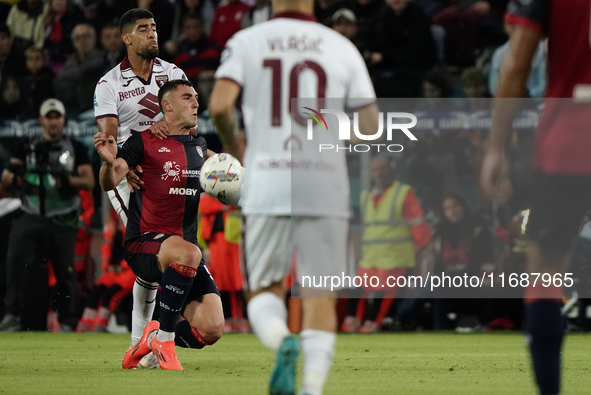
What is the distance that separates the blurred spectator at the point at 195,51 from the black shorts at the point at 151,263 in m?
6.18

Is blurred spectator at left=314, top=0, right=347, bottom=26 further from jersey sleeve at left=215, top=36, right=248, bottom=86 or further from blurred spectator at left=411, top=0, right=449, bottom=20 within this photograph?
jersey sleeve at left=215, top=36, right=248, bottom=86

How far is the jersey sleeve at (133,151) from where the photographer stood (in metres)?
6.97

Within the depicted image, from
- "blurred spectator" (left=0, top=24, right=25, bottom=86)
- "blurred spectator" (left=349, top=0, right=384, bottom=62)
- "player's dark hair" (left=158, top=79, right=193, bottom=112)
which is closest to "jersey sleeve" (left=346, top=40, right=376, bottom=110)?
"player's dark hair" (left=158, top=79, right=193, bottom=112)

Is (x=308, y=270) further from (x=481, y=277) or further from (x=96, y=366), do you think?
(x=481, y=277)

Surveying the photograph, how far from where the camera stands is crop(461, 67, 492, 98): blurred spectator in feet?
38.2

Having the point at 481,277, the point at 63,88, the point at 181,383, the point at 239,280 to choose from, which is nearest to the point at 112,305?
the point at 239,280

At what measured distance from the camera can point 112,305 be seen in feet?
38.3

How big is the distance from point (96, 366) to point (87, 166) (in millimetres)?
4540

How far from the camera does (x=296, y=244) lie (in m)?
4.34

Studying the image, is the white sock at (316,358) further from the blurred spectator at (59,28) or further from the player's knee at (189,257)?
the blurred spectator at (59,28)

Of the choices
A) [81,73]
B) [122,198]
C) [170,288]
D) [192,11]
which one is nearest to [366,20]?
[192,11]

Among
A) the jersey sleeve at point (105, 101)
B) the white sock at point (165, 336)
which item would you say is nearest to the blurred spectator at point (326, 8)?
the jersey sleeve at point (105, 101)

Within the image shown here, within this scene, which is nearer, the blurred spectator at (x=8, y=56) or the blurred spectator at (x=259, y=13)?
the blurred spectator at (x=259, y=13)

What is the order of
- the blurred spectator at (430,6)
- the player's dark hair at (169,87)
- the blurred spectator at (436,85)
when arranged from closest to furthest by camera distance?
the player's dark hair at (169,87), the blurred spectator at (436,85), the blurred spectator at (430,6)
